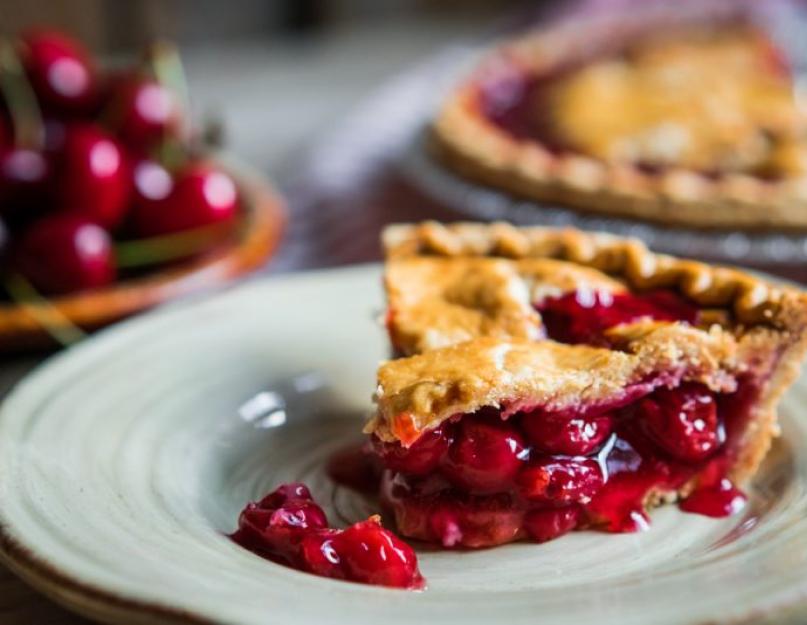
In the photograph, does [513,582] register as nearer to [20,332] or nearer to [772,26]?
[20,332]

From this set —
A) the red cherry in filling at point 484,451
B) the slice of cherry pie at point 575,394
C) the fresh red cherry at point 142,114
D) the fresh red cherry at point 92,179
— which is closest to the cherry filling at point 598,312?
the slice of cherry pie at point 575,394

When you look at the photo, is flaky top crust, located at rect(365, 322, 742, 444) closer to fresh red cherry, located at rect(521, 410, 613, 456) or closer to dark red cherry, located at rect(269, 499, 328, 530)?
fresh red cherry, located at rect(521, 410, 613, 456)

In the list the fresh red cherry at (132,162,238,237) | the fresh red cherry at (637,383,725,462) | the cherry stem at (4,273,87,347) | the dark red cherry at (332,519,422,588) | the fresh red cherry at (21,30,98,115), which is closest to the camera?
the dark red cherry at (332,519,422,588)

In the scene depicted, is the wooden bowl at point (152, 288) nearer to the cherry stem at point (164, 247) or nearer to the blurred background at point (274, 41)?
the cherry stem at point (164, 247)

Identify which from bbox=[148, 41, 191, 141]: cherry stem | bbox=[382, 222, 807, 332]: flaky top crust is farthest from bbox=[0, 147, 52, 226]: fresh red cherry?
bbox=[382, 222, 807, 332]: flaky top crust

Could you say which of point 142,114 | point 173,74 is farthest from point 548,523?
point 173,74

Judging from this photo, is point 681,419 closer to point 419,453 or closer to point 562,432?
point 562,432
